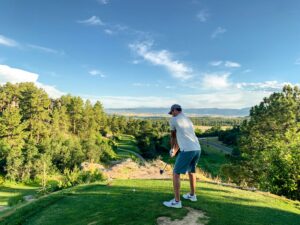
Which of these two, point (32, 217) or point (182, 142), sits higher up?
point (182, 142)

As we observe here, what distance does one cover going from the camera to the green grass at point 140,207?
670cm

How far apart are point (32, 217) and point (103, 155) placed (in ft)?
155

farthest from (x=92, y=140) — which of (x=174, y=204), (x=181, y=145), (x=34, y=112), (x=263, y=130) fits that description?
(x=181, y=145)

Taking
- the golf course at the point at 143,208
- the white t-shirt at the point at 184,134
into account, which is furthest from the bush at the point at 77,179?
the white t-shirt at the point at 184,134

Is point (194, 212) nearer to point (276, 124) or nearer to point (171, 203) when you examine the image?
point (171, 203)

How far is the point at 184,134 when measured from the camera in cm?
691

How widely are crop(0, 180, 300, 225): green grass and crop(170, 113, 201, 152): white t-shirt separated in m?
1.56

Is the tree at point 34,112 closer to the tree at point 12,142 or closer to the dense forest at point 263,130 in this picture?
the tree at point 12,142

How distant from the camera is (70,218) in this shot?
7.37m

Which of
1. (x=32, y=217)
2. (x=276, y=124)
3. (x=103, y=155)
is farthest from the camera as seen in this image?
(x=103, y=155)

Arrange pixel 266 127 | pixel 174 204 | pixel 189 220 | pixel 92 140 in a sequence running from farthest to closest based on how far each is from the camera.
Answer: pixel 92 140 → pixel 266 127 → pixel 174 204 → pixel 189 220

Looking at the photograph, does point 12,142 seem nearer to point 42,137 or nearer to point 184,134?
point 42,137

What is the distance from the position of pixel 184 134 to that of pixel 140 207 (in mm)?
2232

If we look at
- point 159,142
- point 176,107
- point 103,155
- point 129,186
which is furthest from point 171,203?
point 159,142
